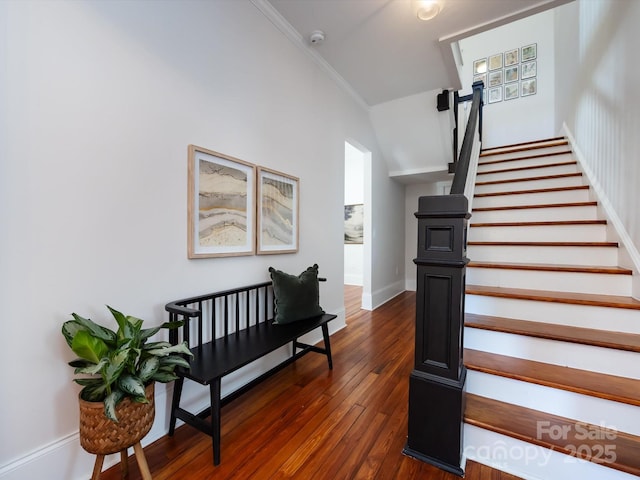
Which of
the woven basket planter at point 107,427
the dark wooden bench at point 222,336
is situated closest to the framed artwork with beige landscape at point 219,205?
the dark wooden bench at point 222,336

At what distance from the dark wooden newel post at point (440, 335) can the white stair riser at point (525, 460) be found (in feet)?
0.40

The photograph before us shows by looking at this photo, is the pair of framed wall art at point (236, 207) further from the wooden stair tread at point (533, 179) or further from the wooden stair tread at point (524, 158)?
the wooden stair tread at point (524, 158)

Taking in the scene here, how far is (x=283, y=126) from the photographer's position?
93.0 inches

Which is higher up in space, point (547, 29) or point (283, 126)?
point (547, 29)

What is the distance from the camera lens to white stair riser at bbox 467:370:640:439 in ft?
3.84

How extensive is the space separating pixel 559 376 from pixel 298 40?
3.00m

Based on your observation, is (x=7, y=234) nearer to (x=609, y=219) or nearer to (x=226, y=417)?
(x=226, y=417)

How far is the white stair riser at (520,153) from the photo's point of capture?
327 centimetres

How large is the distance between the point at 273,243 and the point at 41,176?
4.56 feet

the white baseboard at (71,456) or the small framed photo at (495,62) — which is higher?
the small framed photo at (495,62)

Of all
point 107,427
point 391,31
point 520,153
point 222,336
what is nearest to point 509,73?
point 520,153

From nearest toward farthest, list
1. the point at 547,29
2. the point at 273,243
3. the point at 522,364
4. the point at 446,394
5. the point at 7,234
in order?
the point at 7,234, the point at 446,394, the point at 522,364, the point at 273,243, the point at 547,29

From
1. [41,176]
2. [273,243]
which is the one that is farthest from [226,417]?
[41,176]

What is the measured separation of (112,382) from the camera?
1.06 m
